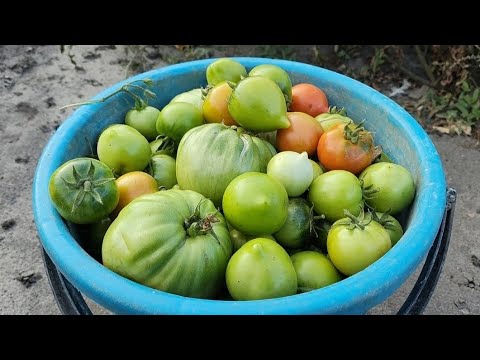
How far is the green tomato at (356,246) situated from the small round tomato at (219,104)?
22.9 inches

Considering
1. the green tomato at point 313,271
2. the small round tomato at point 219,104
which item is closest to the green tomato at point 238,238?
the green tomato at point 313,271

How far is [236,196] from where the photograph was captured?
1.49 metres

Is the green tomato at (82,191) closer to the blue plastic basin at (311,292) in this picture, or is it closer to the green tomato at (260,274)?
the blue plastic basin at (311,292)

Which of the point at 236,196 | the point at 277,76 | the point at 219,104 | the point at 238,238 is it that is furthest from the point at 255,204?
the point at 277,76

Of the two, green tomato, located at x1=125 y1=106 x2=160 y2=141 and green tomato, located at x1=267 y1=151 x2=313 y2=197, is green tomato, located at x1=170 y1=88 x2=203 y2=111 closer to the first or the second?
green tomato, located at x1=125 y1=106 x2=160 y2=141

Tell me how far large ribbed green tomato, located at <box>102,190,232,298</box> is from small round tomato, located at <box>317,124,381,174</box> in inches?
19.0

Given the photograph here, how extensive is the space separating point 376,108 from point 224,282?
95 cm

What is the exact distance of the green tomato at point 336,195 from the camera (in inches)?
63.4

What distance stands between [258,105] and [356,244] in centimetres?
56

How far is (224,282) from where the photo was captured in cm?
152

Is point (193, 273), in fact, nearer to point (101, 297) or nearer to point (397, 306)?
point (101, 297)

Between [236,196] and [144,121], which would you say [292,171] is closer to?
[236,196]

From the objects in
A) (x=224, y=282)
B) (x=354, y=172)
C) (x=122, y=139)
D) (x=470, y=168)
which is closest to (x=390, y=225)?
(x=354, y=172)

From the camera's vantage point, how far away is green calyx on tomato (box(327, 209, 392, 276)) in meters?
1.47
